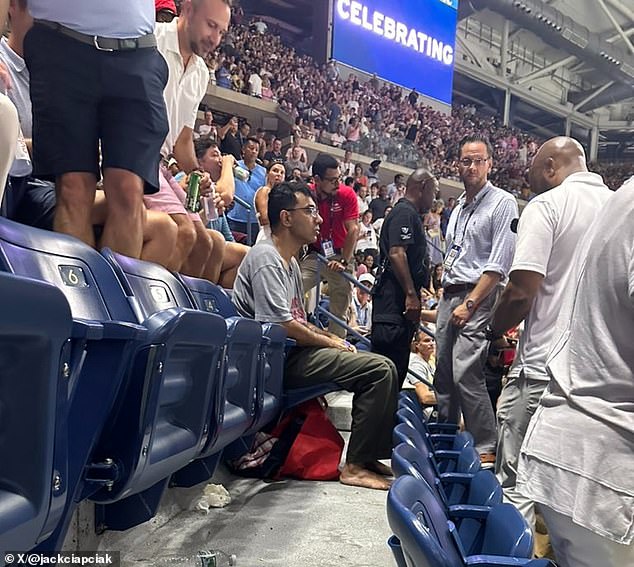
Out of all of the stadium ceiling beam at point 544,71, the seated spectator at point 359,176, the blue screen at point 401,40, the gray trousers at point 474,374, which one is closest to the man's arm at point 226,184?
the gray trousers at point 474,374

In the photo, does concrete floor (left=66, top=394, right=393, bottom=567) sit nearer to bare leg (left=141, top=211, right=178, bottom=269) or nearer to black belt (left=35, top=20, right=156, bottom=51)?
bare leg (left=141, top=211, right=178, bottom=269)

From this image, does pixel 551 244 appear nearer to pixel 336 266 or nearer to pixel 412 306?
pixel 412 306

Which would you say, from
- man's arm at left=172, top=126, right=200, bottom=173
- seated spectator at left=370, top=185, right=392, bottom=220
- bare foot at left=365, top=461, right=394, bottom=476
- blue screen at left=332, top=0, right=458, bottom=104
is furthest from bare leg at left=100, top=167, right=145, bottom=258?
blue screen at left=332, top=0, right=458, bottom=104

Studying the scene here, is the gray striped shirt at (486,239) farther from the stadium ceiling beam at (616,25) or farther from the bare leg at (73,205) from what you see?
the stadium ceiling beam at (616,25)

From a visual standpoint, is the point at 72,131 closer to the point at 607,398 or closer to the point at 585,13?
the point at 607,398

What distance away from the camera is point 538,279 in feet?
5.64

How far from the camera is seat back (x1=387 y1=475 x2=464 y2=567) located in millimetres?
620

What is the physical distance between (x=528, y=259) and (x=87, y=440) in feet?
4.00

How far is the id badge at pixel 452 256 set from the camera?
250cm

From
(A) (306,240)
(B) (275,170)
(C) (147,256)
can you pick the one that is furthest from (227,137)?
(C) (147,256)

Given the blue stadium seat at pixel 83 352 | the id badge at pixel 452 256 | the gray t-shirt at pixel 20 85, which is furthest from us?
the id badge at pixel 452 256

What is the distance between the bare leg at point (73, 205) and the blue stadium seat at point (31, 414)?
2.52 feet

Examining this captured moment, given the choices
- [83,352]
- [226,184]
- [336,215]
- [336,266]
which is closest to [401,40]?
[336,215]

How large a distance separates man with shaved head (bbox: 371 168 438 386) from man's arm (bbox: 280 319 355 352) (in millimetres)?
414
